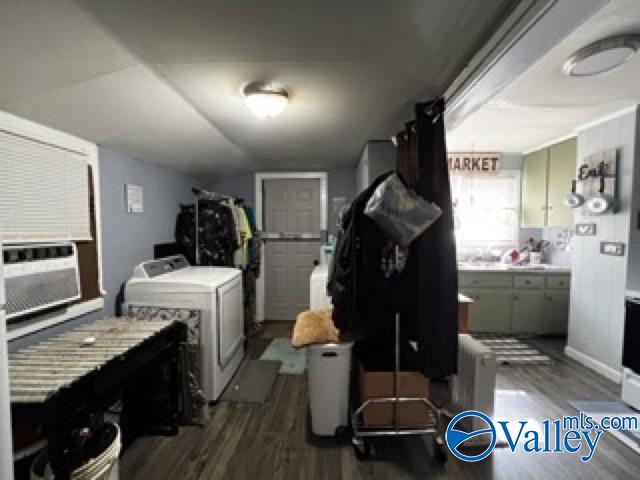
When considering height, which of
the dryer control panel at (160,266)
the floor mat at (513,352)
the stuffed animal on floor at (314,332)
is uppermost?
the dryer control panel at (160,266)

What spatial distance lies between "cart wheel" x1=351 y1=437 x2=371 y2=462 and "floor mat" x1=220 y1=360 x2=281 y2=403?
0.92m

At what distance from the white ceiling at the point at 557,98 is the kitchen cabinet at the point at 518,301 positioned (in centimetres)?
162

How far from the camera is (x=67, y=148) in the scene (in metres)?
2.03

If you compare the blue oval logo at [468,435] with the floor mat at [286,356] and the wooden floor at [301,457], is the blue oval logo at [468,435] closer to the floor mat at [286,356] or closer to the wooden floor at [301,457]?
the wooden floor at [301,457]

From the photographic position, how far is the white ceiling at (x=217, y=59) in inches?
44.7

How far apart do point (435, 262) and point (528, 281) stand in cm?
303

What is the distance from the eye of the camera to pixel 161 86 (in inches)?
68.1

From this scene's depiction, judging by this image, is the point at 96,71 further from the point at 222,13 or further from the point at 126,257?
the point at 126,257

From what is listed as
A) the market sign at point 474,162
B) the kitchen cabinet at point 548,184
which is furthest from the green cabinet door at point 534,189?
the market sign at point 474,162

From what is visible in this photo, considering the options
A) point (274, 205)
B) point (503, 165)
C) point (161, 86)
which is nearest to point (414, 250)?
point (161, 86)

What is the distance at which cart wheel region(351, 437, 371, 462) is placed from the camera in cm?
188

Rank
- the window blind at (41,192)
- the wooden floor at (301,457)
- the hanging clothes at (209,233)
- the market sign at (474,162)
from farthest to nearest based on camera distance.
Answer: the market sign at (474,162), the hanging clothes at (209,233), the wooden floor at (301,457), the window blind at (41,192)

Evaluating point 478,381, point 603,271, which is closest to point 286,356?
point 478,381

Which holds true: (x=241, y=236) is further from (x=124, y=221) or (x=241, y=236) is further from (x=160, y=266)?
(x=124, y=221)
